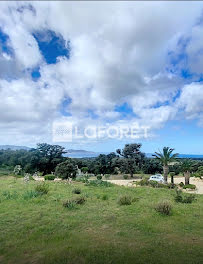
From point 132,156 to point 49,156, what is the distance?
51.2 feet

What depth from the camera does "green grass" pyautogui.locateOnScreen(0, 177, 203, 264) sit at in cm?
410

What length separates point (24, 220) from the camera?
6445mm

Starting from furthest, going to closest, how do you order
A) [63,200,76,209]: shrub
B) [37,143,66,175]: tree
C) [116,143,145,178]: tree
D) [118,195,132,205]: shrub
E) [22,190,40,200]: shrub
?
[37,143,66,175]: tree, [116,143,145,178]: tree, [22,190,40,200]: shrub, [118,195,132,205]: shrub, [63,200,76,209]: shrub

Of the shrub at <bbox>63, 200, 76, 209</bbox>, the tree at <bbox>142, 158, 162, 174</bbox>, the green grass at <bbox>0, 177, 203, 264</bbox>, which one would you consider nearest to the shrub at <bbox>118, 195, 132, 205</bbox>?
Result: the green grass at <bbox>0, 177, 203, 264</bbox>

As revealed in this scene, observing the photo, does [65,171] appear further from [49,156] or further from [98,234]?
[98,234]

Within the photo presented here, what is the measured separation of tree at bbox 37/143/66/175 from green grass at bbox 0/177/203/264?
27.8 m

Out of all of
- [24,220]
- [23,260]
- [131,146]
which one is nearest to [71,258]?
[23,260]

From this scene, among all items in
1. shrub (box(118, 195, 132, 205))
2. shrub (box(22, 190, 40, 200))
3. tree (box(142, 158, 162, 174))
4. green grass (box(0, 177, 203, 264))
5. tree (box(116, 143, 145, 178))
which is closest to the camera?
green grass (box(0, 177, 203, 264))

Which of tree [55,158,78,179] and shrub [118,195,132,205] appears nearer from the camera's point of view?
shrub [118,195,132,205]

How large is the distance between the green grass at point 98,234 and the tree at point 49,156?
27.8 meters

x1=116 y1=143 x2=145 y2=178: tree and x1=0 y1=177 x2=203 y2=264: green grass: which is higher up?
x1=116 y1=143 x2=145 y2=178: tree

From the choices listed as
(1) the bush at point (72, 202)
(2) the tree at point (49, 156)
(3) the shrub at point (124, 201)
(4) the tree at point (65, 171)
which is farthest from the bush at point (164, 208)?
(2) the tree at point (49, 156)

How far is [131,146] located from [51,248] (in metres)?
30.9

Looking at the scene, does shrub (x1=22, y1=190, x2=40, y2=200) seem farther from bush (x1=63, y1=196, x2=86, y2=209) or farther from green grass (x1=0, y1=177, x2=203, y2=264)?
bush (x1=63, y1=196, x2=86, y2=209)
